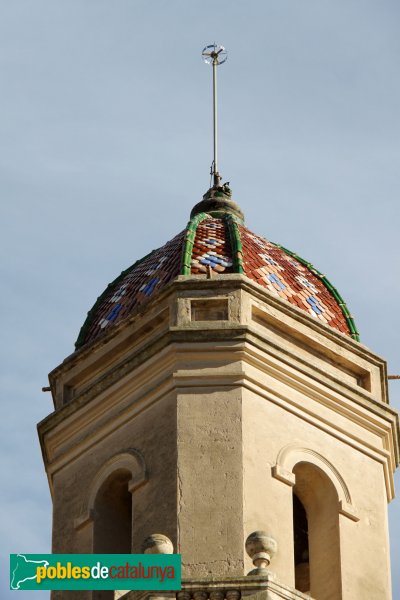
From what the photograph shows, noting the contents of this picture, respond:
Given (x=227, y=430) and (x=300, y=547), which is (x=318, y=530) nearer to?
(x=300, y=547)

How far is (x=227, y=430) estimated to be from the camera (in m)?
31.8

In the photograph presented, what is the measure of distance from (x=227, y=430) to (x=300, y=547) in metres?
2.29

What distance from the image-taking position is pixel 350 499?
32.4 m

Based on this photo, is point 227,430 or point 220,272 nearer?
point 227,430

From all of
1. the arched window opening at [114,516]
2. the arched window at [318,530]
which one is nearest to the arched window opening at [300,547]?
the arched window at [318,530]

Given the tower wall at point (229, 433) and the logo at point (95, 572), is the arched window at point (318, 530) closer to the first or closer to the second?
the tower wall at point (229, 433)

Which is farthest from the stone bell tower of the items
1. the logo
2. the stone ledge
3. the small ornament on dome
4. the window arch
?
the stone ledge

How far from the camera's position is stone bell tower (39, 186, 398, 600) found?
103 ft

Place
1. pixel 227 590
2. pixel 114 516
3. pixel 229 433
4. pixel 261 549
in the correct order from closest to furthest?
1. pixel 227 590
2. pixel 261 549
3. pixel 229 433
4. pixel 114 516

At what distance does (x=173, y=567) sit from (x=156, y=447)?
2360mm

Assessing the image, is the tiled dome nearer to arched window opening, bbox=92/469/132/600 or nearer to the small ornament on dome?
arched window opening, bbox=92/469/132/600

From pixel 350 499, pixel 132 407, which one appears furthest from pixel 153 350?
pixel 350 499

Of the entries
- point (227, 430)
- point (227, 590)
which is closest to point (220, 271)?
point (227, 430)

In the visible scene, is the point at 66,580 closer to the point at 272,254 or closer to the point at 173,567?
the point at 173,567
